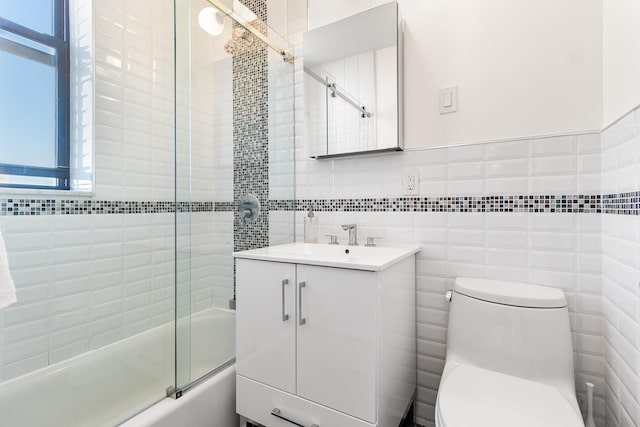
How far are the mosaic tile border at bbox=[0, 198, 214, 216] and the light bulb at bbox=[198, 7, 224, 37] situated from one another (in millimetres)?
829

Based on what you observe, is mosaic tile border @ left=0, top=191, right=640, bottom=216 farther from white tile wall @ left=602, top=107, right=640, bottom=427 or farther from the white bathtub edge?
the white bathtub edge

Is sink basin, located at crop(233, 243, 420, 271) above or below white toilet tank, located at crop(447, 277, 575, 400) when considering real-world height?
above

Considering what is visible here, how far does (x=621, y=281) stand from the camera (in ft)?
3.36

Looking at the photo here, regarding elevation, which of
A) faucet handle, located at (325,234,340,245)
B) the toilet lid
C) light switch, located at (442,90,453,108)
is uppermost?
light switch, located at (442,90,453,108)

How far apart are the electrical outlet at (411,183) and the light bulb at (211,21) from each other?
3.86ft

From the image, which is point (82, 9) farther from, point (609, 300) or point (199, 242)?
point (609, 300)

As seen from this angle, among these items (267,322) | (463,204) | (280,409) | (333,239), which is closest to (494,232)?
(463,204)

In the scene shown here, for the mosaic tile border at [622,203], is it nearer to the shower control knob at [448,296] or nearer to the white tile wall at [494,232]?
the white tile wall at [494,232]

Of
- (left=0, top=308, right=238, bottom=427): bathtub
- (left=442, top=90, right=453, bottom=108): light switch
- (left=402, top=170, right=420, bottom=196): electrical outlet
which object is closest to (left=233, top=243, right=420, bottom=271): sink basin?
(left=402, top=170, right=420, bottom=196): electrical outlet

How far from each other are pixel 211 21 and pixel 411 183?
124 centimetres

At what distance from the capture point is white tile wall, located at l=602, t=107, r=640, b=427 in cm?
92

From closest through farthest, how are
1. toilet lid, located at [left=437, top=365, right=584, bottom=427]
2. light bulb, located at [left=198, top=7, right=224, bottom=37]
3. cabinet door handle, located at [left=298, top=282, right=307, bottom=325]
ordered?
toilet lid, located at [left=437, top=365, right=584, bottom=427] → cabinet door handle, located at [left=298, top=282, right=307, bottom=325] → light bulb, located at [left=198, top=7, right=224, bottom=37]

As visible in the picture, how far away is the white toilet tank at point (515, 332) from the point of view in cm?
112

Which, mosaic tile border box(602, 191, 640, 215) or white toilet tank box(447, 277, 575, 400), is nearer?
mosaic tile border box(602, 191, 640, 215)
